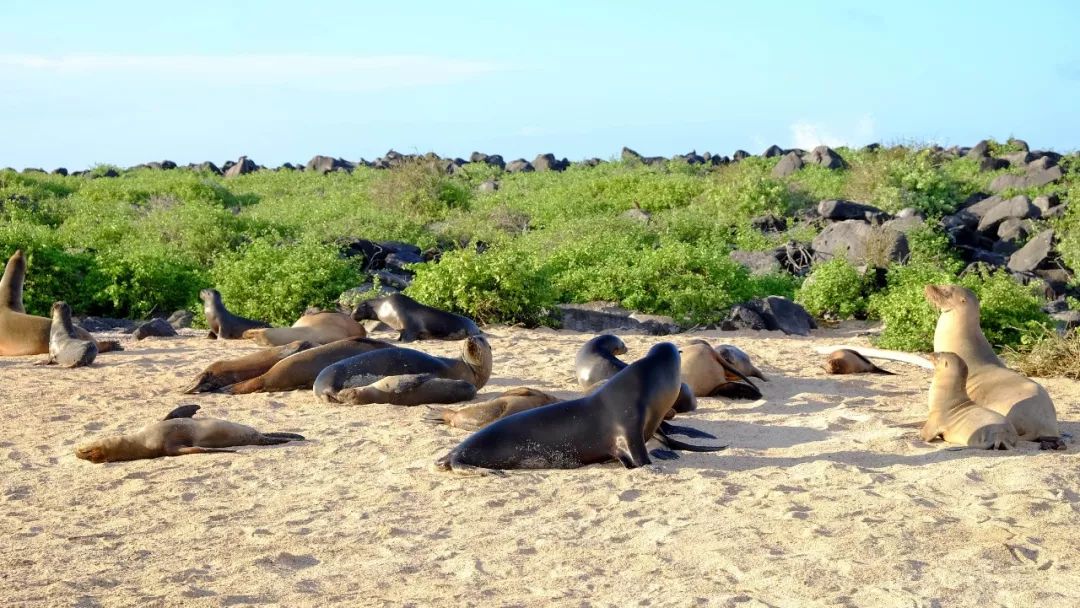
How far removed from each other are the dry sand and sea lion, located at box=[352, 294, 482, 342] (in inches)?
143

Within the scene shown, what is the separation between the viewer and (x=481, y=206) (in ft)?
89.6

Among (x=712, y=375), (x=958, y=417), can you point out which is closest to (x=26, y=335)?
(x=712, y=375)

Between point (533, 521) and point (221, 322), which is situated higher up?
point (221, 322)

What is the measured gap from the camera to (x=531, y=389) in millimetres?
7801

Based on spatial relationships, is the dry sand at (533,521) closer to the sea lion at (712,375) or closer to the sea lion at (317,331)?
the sea lion at (712,375)

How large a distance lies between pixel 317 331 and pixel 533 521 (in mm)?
5944

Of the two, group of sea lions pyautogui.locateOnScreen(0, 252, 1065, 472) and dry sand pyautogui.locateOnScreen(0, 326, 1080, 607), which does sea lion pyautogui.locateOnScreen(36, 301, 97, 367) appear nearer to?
group of sea lions pyautogui.locateOnScreen(0, 252, 1065, 472)

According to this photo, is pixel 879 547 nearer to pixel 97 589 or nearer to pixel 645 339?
pixel 97 589

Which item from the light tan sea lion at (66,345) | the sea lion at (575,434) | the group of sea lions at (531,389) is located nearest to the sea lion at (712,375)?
the group of sea lions at (531,389)

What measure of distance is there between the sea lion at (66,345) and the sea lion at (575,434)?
5.07 metres

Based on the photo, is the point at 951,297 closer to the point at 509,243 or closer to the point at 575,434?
the point at 575,434

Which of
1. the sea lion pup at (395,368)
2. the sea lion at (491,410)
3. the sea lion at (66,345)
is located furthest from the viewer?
the sea lion at (66,345)

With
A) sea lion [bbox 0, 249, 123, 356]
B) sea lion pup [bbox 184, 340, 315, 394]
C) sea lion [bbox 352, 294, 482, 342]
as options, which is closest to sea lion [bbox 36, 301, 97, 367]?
sea lion [bbox 0, 249, 123, 356]

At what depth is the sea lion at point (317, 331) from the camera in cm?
1099
